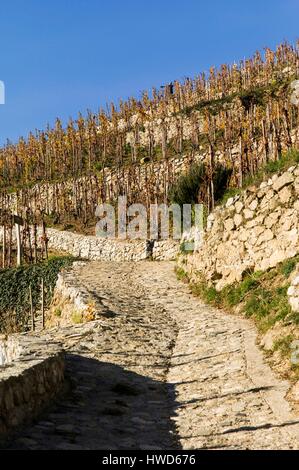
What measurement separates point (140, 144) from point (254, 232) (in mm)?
44882

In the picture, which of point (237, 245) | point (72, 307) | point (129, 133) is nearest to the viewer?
point (237, 245)

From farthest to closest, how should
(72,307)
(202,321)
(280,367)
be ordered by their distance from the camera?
(72,307) → (202,321) → (280,367)

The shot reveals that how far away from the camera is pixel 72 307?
18.2 metres

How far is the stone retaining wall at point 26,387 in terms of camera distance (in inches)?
240

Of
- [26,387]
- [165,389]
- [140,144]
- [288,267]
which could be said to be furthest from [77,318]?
[140,144]

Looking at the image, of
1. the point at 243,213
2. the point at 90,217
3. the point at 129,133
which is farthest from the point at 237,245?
the point at 129,133

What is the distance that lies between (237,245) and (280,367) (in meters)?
8.25

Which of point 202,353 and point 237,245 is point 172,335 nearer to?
point 202,353

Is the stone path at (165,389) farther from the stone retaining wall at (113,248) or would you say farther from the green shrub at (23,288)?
the stone retaining wall at (113,248)

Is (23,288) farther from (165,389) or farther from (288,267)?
(165,389)

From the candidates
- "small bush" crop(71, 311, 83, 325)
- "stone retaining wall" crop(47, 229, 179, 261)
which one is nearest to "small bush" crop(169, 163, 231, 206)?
"stone retaining wall" crop(47, 229, 179, 261)

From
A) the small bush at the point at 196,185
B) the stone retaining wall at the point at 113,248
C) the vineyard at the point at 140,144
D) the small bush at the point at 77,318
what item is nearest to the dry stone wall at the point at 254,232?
the small bush at the point at 77,318

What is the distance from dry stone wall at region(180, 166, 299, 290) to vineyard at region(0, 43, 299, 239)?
75.2 ft

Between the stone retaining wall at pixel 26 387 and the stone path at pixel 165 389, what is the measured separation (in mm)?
173
